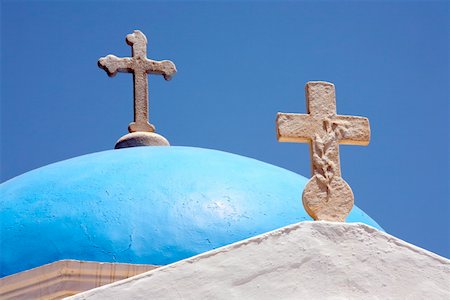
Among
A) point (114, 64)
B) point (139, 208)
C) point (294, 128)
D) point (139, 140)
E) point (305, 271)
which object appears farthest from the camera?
point (114, 64)

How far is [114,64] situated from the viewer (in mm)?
7746

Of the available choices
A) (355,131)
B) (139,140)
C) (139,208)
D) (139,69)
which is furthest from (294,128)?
(139,69)

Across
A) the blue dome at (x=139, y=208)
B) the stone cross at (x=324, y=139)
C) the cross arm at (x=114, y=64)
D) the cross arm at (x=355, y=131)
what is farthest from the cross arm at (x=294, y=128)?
the cross arm at (x=114, y=64)

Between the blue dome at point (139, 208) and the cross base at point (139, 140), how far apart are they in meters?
0.74

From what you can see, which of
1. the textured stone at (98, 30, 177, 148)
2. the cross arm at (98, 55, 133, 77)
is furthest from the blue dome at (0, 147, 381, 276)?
the cross arm at (98, 55, 133, 77)

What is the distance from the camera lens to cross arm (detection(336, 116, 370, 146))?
4695 millimetres

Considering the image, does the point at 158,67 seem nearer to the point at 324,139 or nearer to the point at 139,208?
the point at 139,208

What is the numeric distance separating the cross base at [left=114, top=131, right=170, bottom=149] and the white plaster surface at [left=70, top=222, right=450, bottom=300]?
316 cm

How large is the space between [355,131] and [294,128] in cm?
36

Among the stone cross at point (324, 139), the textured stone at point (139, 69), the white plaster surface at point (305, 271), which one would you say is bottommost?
the white plaster surface at point (305, 271)

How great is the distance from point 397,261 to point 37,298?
209 cm

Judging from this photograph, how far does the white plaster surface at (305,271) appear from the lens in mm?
4055

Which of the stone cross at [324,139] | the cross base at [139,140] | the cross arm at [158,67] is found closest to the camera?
the stone cross at [324,139]

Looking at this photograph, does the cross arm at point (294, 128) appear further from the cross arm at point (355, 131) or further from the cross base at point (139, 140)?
the cross base at point (139, 140)
